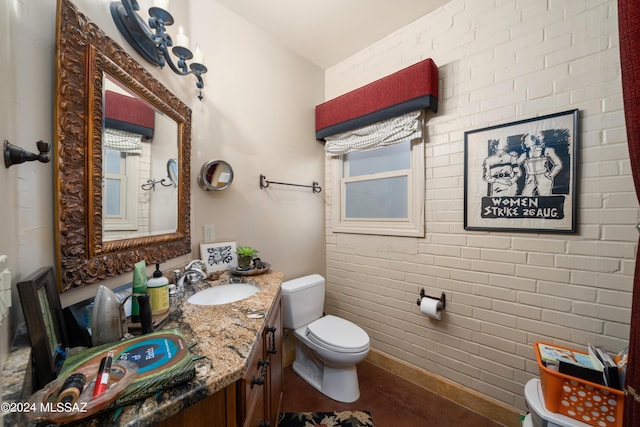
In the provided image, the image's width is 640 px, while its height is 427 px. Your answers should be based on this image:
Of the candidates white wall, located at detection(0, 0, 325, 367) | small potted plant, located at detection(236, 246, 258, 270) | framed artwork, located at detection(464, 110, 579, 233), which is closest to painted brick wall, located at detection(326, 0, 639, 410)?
framed artwork, located at detection(464, 110, 579, 233)

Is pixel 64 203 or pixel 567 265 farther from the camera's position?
pixel 567 265

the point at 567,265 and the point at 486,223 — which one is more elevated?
the point at 486,223

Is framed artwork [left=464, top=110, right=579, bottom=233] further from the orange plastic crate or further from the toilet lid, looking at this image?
the toilet lid

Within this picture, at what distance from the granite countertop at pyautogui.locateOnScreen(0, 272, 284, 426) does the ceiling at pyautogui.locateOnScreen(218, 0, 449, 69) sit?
1.90 m

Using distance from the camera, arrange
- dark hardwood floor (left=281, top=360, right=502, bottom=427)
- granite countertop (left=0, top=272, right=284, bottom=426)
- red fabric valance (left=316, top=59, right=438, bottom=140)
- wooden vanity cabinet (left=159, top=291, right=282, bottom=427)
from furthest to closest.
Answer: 1. red fabric valance (left=316, top=59, right=438, bottom=140)
2. dark hardwood floor (left=281, top=360, right=502, bottom=427)
3. wooden vanity cabinet (left=159, top=291, right=282, bottom=427)
4. granite countertop (left=0, top=272, right=284, bottom=426)

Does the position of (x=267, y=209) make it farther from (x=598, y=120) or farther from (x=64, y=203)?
(x=598, y=120)

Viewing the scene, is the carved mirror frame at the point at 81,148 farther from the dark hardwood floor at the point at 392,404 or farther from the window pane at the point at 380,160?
the window pane at the point at 380,160

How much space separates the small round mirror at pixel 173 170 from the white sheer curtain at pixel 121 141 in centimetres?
20

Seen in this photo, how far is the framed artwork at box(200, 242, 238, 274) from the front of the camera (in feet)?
5.08

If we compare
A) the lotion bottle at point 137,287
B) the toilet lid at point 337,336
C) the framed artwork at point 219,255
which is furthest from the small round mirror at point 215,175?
the toilet lid at point 337,336

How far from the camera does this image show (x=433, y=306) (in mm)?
1656

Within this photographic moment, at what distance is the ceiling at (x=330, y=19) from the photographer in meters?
1.63

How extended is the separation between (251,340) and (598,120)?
1900 mm

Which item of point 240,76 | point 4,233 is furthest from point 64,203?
point 240,76
